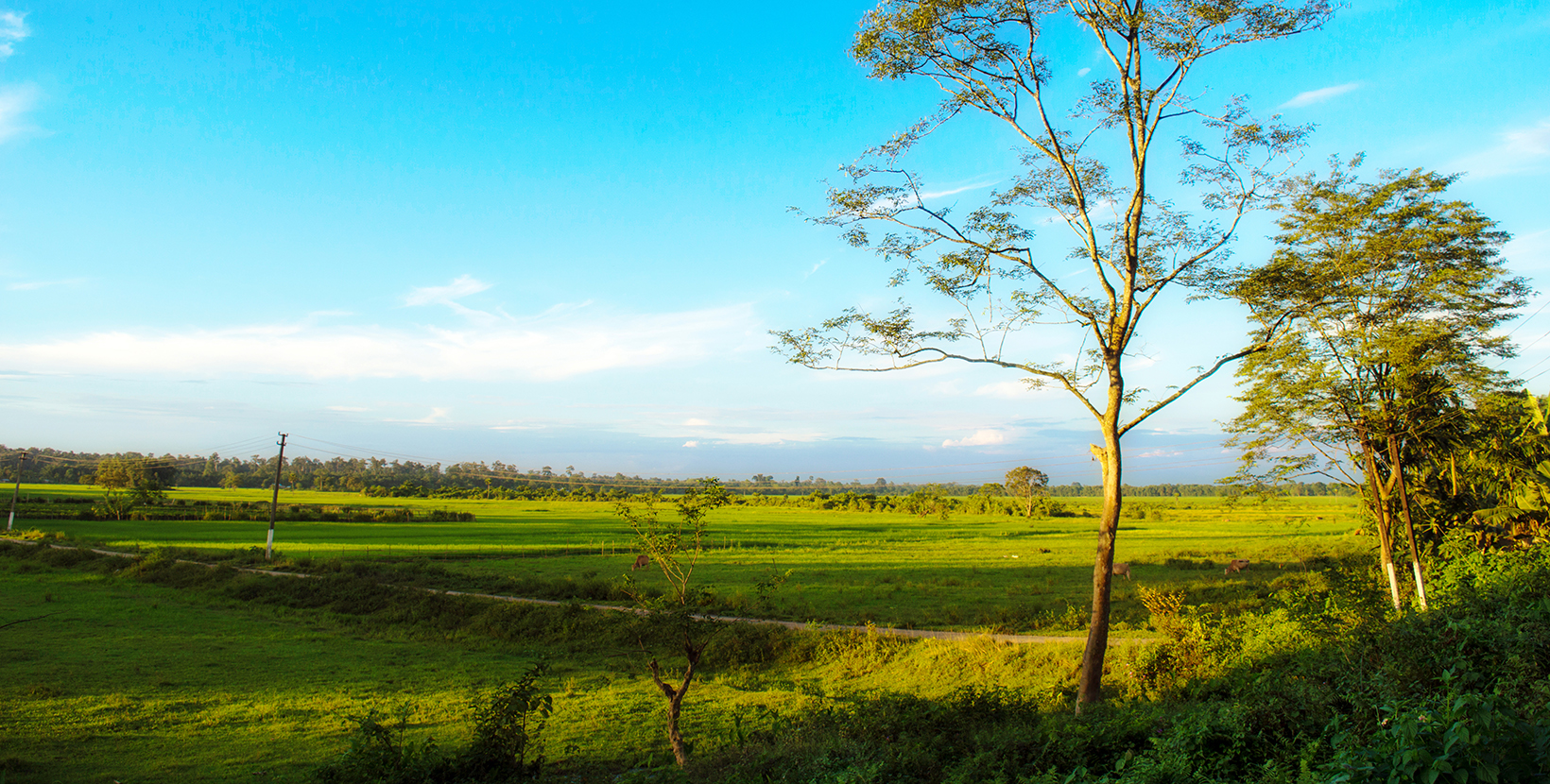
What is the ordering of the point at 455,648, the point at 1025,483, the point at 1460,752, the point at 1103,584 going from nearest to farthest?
the point at 1460,752 < the point at 1103,584 < the point at 455,648 < the point at 1025,483

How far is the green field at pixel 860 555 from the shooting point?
83.7 ft

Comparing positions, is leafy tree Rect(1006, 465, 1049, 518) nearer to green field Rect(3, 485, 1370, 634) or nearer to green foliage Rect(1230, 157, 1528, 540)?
green field Rect(3, 485, 1370, 634)

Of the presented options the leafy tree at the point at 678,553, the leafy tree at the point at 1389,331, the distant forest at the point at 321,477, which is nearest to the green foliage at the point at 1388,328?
the leafy tree at the point at 1389,331

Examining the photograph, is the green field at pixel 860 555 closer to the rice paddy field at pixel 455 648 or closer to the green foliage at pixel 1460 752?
the rice paddy field at pixel 455 648

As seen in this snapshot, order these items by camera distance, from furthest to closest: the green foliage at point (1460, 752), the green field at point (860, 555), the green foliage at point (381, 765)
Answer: the green field at point (860, 555)
the green foliage at point (381, 765)
the green foliage at point (1460, 752)

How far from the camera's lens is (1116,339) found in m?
10.9

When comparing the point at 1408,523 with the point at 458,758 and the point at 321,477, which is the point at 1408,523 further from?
the point at 321,477

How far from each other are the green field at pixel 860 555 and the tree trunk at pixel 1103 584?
5.82 m

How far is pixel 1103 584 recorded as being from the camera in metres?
10.5

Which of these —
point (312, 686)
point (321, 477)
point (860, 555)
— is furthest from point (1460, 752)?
point (321, 477)

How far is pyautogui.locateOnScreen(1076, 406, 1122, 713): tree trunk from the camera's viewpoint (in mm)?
10328

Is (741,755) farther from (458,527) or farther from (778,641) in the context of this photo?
(458,527)

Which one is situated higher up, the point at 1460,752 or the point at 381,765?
the point at 1460,752

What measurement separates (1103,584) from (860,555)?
3529 cm
